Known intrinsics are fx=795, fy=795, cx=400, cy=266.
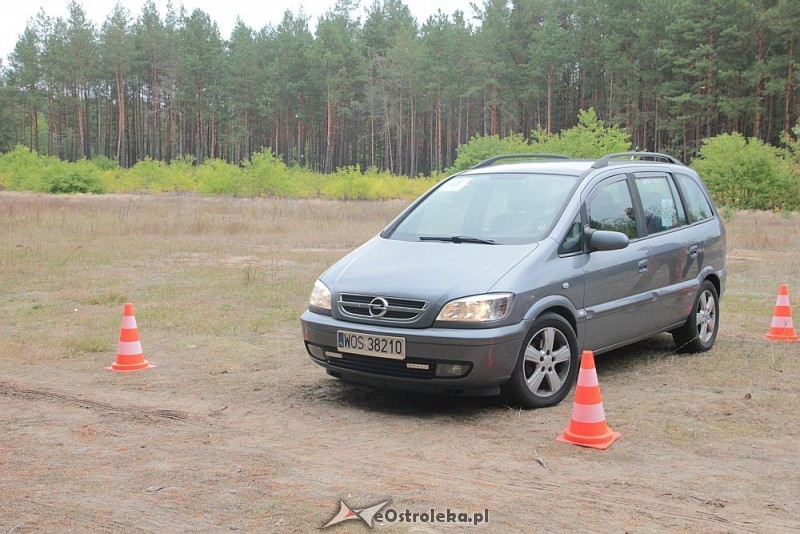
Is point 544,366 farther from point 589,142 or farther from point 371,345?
point 589,142

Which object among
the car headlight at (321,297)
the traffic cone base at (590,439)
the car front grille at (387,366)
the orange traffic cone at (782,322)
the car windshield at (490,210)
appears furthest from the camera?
the orange traffic cone at (782,322)

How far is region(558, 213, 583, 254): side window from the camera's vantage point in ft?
20.5

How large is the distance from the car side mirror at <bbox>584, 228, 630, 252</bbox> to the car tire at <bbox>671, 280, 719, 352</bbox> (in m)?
1.94

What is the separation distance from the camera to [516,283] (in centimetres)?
564

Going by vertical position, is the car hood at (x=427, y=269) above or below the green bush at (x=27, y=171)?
below

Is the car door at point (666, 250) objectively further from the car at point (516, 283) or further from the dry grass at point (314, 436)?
the dry grass at point (314, 436)

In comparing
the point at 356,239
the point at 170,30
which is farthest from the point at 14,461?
the point at 170,30

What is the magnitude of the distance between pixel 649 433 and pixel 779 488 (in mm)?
1095

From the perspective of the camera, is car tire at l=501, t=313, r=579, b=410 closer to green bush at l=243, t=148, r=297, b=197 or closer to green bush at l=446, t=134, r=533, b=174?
green bush at l=446, t=134, r=533, b=174

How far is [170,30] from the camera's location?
82.9m

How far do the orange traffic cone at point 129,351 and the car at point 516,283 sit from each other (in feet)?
6.98

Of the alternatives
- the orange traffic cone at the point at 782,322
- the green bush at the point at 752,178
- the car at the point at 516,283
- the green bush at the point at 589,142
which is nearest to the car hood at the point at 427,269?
the car at the point at 516,283

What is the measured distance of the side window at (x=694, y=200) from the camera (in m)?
8.12

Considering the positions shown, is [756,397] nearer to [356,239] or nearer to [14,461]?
[14,461]
